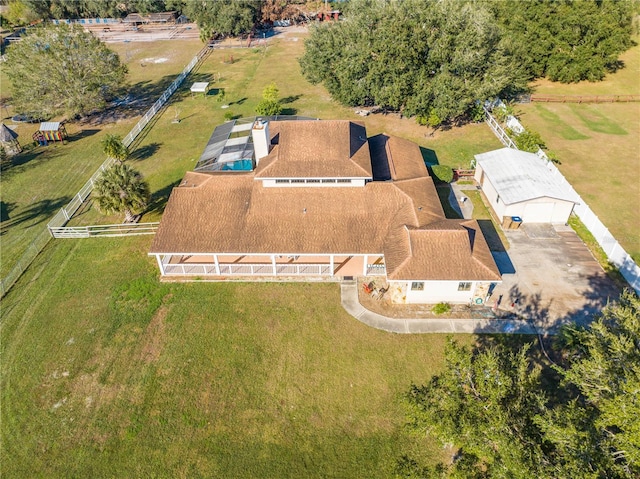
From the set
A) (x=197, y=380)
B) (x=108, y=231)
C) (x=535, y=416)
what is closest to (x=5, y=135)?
(x=108, y=231)

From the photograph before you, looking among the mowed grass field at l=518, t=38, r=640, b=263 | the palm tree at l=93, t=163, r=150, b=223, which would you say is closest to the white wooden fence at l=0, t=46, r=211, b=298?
the palm tree at l=93, t=163, r=150, b=223

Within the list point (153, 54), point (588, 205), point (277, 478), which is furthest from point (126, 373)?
point (153, 54)

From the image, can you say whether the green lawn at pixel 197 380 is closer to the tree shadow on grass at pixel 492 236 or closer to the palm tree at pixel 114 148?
the tree shadow on grass at pixel 492 236

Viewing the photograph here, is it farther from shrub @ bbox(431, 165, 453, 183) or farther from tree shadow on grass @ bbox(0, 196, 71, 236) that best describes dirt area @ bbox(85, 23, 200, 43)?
shrub @ bbox(431, 165, 453, 183)

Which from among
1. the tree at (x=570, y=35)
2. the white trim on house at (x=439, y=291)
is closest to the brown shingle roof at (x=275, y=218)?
the white trim on house at (x=439, y=291)

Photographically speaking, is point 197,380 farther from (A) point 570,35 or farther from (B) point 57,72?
(A) point 570,35

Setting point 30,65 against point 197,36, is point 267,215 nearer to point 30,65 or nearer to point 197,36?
point 30,65
